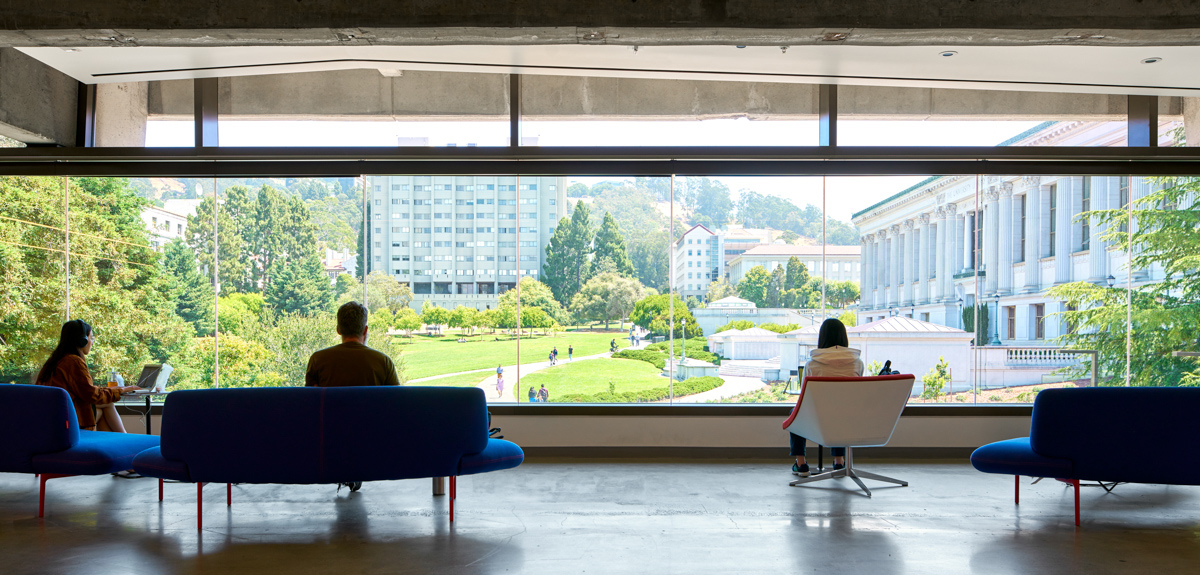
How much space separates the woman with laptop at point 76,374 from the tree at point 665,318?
3.94m

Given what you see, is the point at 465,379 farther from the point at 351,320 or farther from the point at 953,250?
the point at 953,250

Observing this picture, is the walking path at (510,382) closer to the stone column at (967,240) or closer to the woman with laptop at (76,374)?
the woman with laptop at (76,374)

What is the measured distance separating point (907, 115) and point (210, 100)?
5.91 metres

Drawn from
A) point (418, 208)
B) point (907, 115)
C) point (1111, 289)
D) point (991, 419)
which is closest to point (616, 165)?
point (418, 208)

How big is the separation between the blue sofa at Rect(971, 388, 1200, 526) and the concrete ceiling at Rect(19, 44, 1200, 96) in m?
2.39

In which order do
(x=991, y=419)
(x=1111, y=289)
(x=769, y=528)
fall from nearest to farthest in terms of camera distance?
(x=769, y=528) < (x=991, y=419) < (x=1111, y=289)

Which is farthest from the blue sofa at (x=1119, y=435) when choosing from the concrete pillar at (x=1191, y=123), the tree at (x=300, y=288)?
the tree at (x=300, y=288)

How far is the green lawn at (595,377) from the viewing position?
6.29 m

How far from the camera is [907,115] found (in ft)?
20.0

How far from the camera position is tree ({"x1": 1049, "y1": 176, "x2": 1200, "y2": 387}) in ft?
21.1

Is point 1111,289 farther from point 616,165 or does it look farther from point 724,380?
point 616,165

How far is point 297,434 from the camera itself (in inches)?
144

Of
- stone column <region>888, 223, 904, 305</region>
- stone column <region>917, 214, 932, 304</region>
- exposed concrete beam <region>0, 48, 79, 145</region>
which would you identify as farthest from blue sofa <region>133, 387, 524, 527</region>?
stone column <region>917, 214, 932, 304</region>

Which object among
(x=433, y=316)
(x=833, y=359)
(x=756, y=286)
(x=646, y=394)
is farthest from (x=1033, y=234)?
(x=433, y=316)
